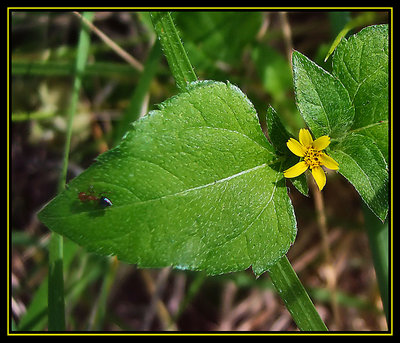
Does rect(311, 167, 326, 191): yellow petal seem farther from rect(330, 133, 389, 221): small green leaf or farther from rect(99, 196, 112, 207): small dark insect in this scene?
rect(99, 196, 112, 207): small dark insect

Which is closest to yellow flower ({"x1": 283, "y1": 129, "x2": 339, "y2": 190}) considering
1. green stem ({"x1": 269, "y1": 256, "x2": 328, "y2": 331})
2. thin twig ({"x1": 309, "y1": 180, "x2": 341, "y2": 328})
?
green stem ({"x1": 269, "y1": 256, "x2": 328, "y2": 331})

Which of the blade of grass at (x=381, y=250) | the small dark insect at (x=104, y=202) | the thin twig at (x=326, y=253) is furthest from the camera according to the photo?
the thin twig at (x=326, y=253)

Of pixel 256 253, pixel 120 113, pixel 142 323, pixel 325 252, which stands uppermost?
pixel 120 113

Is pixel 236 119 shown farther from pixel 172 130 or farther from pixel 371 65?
pixel 371 65

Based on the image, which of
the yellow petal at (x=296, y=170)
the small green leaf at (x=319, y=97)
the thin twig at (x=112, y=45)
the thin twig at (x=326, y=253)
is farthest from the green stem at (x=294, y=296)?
the thin twig at (x=112, y=45)

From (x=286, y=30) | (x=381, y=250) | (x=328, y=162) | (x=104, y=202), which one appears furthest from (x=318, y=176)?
(x=286, y=30)

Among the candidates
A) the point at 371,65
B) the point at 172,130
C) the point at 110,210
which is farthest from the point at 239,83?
the point at 110,210

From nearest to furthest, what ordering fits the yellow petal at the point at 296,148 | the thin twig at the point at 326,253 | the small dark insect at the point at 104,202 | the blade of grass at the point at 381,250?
the small dark insect at the point at 104,202 < the yellow petal at the point at 296,148 < the blade of grass at the point at 381,250 < the thin twig at the point at 326,253

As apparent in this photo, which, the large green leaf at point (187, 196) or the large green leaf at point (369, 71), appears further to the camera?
the large green leaf at point (369, 71)

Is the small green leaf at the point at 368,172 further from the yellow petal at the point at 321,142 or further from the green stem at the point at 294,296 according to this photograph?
the green stem at the point at 294,296
